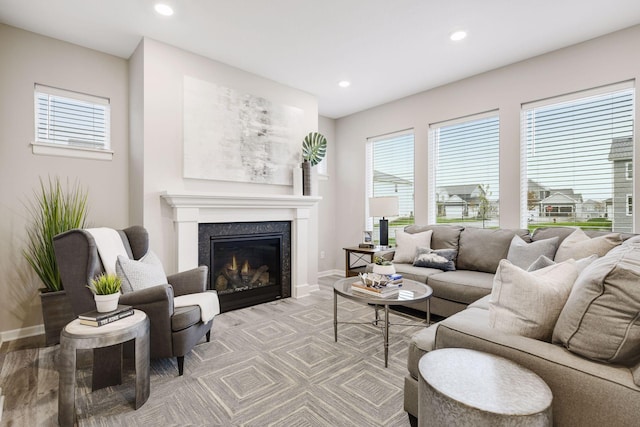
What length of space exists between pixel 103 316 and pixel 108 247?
29.4 inches

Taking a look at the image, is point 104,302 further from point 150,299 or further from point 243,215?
point 243,215

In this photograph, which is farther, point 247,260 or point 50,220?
point 247,260

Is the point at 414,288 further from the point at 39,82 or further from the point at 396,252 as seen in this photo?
the point at 39,82

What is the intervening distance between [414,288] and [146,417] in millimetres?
2035

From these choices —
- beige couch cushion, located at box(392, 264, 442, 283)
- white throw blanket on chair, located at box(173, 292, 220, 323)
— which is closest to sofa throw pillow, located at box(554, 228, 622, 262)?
beige couch cushion, located at box(392, 264, 442, 283)

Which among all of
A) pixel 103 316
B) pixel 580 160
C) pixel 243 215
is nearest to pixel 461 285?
pixel 580 160

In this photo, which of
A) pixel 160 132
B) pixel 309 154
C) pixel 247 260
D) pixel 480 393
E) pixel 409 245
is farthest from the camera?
pixel 309 154

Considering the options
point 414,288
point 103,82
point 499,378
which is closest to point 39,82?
point 103,82

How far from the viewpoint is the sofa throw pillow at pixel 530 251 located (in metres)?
2.75

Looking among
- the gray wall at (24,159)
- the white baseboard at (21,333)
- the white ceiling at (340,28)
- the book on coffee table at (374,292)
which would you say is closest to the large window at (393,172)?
the white ceiling at (340,28)

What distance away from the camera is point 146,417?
1.72 m

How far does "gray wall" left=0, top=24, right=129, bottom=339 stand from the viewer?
109 inches

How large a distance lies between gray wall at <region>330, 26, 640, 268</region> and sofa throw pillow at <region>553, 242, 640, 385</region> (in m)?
2.43

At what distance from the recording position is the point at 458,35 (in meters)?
2.93
